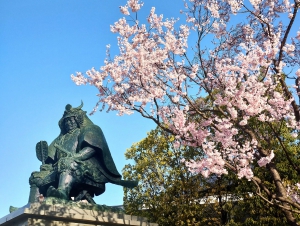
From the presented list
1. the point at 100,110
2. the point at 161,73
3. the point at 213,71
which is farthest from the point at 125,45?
the point at 213,71

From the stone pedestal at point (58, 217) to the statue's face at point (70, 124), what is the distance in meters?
2.53

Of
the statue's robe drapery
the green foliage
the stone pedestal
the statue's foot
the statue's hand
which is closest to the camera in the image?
the stone pedestal

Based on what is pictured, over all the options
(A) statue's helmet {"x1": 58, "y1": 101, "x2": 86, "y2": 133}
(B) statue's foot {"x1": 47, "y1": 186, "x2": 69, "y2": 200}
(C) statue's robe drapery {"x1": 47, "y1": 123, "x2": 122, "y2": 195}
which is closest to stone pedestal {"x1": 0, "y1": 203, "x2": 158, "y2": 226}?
(B) statue's foot {"x1": 47, "y1": 186, "x2": 69, "y2": 200}

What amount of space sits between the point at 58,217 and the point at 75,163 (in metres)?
1.52

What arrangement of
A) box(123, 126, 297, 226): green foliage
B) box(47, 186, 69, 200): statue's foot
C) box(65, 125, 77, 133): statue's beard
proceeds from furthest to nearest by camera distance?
box(123, 126, 297, 226): green foliage < box(65, 125, 77, 133): statue's beard < box(47, 186, 69, 200): statue's foot

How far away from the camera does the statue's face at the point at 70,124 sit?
9195 mm

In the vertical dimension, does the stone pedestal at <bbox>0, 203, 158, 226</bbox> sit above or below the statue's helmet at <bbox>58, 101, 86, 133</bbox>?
below

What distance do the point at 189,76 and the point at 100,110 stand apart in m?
2.14

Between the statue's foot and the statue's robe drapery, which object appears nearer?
the statue's foot

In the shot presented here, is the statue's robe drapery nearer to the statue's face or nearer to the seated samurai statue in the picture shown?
the seated samurai statue

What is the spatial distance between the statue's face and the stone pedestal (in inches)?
99.7

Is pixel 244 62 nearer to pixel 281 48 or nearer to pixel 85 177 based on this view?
pixel 281 48

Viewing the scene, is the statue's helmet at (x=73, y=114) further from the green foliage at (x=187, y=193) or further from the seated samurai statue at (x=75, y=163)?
the green foliage at (x=187, y=193)

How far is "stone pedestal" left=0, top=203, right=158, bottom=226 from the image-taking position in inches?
258
